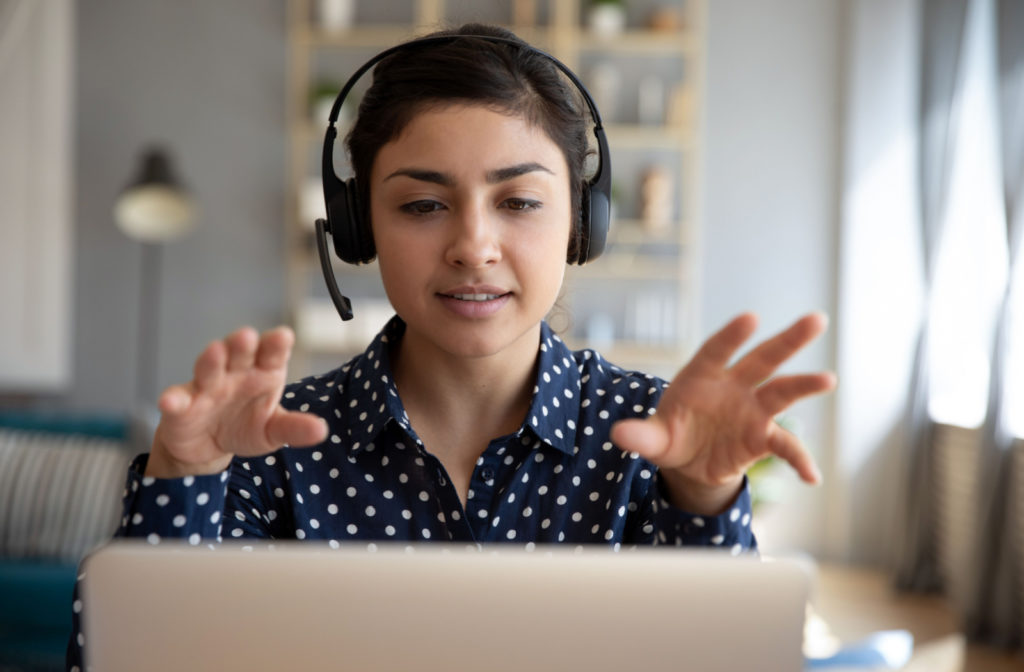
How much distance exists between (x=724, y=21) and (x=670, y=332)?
1520 mm

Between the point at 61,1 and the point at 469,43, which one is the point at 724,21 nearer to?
the point at 61,1

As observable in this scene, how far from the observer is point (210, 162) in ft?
16.6

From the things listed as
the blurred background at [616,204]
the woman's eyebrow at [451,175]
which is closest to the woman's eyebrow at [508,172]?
the woman's eyebrow at [451,175]

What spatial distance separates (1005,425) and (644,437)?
10.5 feet

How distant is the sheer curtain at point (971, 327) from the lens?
3.54 metres

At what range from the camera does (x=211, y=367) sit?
2.56 feet

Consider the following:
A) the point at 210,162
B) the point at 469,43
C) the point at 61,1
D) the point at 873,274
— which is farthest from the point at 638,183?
the point at 469,43

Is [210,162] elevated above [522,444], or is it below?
above

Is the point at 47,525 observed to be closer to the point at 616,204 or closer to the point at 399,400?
the point at 399,400

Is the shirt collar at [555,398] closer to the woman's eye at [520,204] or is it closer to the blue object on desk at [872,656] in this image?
the woman's eye at [520,204]

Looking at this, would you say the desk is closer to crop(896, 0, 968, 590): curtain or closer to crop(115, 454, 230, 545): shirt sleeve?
crop(896, 0, 968, 590): curtain

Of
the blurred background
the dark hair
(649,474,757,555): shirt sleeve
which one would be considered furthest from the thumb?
the blurred background

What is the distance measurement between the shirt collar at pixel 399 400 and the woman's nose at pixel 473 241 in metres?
0.18

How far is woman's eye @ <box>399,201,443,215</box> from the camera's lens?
1087mm
